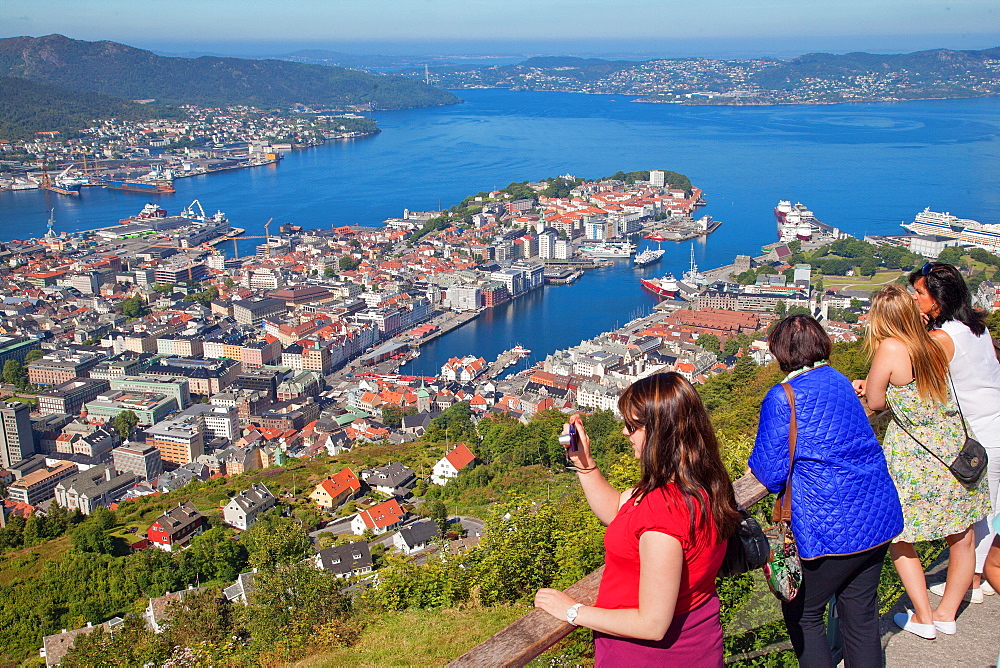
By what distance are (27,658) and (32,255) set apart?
601 inches

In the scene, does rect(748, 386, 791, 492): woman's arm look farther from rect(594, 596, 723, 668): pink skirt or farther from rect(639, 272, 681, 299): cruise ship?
rect(639, 272, 681, 299): cruise ship

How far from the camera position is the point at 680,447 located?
70 centimetres

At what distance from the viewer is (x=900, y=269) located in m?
15.3

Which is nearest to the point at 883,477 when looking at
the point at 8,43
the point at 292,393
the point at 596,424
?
the point at 596,424

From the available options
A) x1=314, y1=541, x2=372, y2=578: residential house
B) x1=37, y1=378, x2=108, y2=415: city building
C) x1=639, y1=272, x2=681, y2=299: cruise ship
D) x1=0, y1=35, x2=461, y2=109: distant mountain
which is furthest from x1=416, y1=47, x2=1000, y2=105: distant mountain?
x1=314, y1=541, x2=372, y2=578: residential house

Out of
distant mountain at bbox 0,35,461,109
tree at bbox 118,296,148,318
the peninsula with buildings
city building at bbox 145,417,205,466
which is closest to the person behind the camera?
the peninsula with buildings

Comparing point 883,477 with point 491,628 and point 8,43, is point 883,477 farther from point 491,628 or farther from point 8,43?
point 8,43

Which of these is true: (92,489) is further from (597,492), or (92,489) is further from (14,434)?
(597,492)

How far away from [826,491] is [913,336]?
0.78 feet

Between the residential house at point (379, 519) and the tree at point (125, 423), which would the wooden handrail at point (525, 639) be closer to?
the residential house at point (379, 519)

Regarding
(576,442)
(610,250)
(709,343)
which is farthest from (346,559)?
(610,250)

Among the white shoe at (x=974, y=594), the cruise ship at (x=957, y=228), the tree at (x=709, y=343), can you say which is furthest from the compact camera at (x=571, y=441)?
the cruise ship at (x=957, y=228)

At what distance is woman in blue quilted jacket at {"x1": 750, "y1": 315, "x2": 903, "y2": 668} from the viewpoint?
0.87 m

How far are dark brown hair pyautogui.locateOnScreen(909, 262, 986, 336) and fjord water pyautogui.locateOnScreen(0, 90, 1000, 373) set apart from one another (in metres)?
10.8
